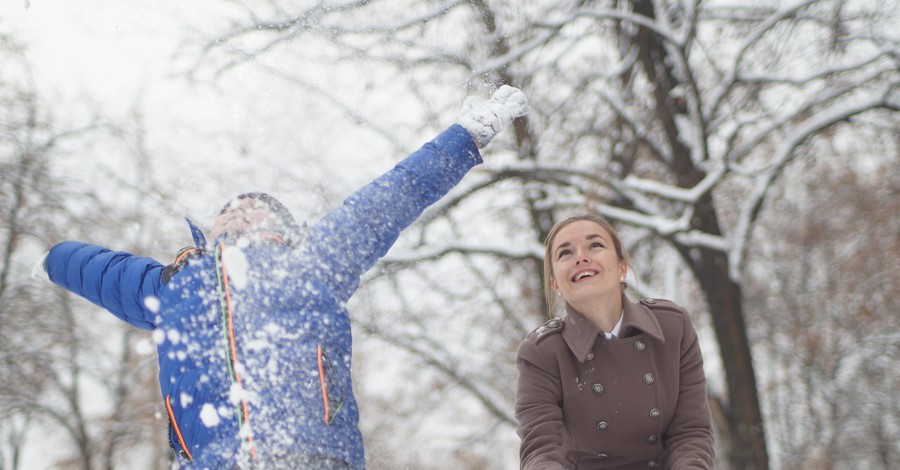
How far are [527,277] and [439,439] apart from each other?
10.3 feet

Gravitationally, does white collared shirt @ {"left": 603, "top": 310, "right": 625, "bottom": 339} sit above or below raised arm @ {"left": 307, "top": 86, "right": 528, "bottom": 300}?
below

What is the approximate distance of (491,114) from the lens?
270 cm

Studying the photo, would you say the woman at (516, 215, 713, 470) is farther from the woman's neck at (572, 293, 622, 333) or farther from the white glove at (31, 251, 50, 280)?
the white glove at (31, 251, 50, 280)

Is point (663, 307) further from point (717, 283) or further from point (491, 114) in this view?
point (717, 283)

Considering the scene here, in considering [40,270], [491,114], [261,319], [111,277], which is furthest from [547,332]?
[40,270]

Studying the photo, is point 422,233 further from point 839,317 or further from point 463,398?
point 839,317

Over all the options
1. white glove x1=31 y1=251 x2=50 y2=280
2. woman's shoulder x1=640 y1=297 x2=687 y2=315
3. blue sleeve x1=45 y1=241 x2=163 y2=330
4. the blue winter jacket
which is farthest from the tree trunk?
white glove x1=31 y1=251 x2=50 y2=280

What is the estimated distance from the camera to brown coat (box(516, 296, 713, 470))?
2260mm

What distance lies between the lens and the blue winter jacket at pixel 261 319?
Answer: 80.2 inches

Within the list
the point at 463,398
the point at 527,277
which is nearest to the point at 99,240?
the point at 527,277

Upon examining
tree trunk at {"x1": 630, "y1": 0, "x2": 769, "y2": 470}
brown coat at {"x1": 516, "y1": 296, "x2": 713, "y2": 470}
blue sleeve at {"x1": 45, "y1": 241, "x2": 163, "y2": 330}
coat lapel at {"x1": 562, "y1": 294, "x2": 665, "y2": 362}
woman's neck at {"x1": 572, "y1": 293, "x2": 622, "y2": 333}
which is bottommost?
brown coat at {"x1": 516, "y1": 296, "x2": 713, "y2": 470}

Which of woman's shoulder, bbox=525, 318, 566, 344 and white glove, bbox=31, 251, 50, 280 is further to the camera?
white glove, bbox=31, 251, 50, 280

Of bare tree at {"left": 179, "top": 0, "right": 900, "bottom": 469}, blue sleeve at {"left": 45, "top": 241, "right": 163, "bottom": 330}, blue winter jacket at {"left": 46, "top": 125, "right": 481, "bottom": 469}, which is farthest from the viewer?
bare tree at {"left": 179, "top": 0, "right": 900, "bottom": 469}

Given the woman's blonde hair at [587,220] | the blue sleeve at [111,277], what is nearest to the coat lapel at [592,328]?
the woman's blonde hair at [587,220]
